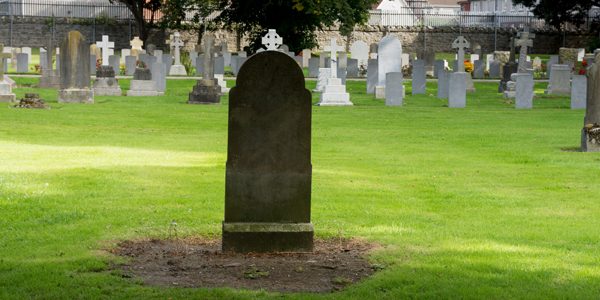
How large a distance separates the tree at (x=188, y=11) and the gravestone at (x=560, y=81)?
1855 cm

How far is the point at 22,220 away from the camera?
10.1m

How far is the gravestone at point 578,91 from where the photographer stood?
29.6 metres

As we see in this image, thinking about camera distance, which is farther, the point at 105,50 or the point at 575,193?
the point at 105,50

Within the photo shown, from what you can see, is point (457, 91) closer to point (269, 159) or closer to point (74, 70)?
point (74, 70)

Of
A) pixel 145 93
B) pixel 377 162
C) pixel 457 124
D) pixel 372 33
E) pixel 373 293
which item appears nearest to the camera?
pixel 373 293

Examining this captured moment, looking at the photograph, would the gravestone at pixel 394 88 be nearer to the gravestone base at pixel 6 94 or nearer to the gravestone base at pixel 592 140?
the gravestone base at pixel 6 94

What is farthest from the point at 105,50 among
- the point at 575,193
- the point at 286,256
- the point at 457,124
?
the point at 286,256

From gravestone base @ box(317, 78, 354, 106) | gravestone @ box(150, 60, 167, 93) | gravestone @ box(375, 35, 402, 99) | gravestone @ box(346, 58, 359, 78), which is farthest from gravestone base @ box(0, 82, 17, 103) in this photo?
gravestone @ box(346, 58, 359, 78)

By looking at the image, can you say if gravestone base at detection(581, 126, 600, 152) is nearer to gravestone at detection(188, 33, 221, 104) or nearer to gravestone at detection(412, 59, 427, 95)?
gravestone at detection(188, 33, 221, 104)

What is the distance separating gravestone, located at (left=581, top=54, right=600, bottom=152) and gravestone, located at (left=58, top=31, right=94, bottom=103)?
47.4 feet

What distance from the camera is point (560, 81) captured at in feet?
117

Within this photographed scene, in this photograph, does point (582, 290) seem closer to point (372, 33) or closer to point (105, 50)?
point (105, 50)

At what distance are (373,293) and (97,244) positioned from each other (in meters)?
2.58

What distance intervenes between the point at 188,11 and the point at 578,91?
118 ft
